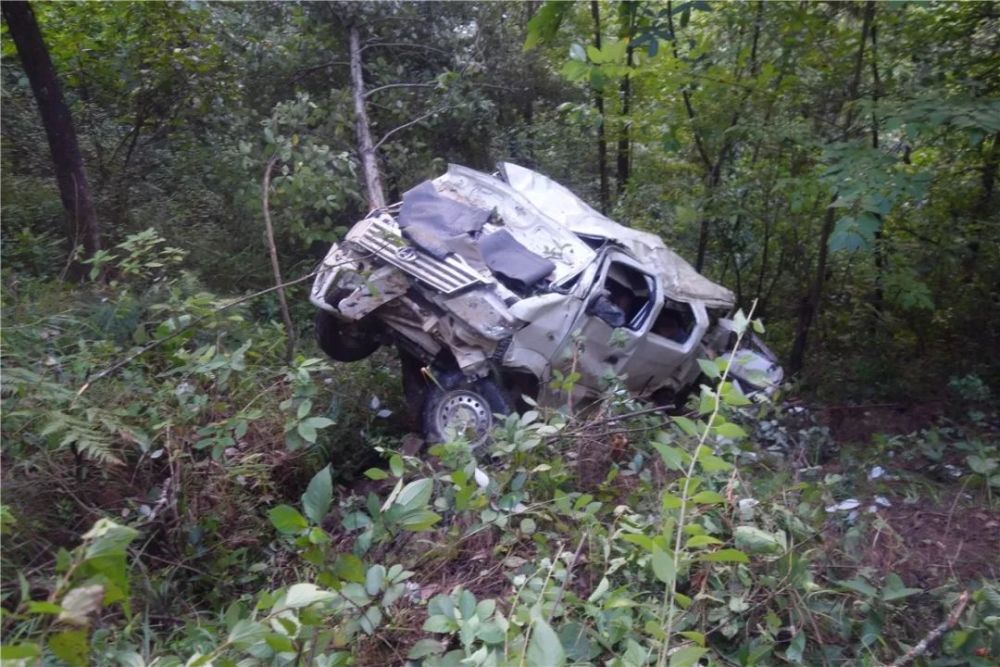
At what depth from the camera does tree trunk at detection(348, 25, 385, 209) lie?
936 cm

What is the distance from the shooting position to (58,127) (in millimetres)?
8773

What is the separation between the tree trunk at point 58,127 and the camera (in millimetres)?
8414

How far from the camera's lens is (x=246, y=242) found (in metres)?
10.6

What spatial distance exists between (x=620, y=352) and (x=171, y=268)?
491cm

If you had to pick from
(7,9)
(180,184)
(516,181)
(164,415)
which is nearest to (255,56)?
(180,184)

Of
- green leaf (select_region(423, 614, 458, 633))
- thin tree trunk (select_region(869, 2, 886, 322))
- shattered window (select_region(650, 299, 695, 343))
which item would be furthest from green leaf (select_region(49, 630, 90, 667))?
thin tree trunk (select_region(869, 2, 886, 322))

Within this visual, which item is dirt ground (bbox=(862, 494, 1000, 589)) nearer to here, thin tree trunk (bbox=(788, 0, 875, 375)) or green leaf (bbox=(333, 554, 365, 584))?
green leaf (bbox=(333, 554, 365, 584))

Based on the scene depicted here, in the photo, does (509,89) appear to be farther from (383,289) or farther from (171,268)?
(383,289)

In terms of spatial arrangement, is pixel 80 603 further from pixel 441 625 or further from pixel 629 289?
pixel 629 289

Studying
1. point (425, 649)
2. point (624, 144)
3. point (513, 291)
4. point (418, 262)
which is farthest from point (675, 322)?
point (425, 649)

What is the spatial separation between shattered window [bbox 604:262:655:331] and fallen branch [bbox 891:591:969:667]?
4345 millimetres

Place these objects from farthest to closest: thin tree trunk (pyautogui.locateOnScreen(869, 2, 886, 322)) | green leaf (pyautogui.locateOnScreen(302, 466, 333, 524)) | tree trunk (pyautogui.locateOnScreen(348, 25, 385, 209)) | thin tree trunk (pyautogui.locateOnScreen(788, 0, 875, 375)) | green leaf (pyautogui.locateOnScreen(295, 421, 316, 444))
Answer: tree trunk (pyautogui.locateOnScreen(348, 25, 385, 209)) < thin tree trunk (pyautogui.locateOnScreen(788, 0, 875, 375)) < thin tree trunk (pyautogui.locateOnScreen(869, 2, 886, 322)) < green leaf (pyautogui.locateOnScreen(295, 421, 316, 444)) < green leaf (pyautogui.locateOnScreen(302, 466, 333, 524))

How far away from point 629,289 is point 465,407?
197 cm

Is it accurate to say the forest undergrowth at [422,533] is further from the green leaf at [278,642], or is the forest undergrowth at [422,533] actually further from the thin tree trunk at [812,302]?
the thin tree trunk at [812,302]
